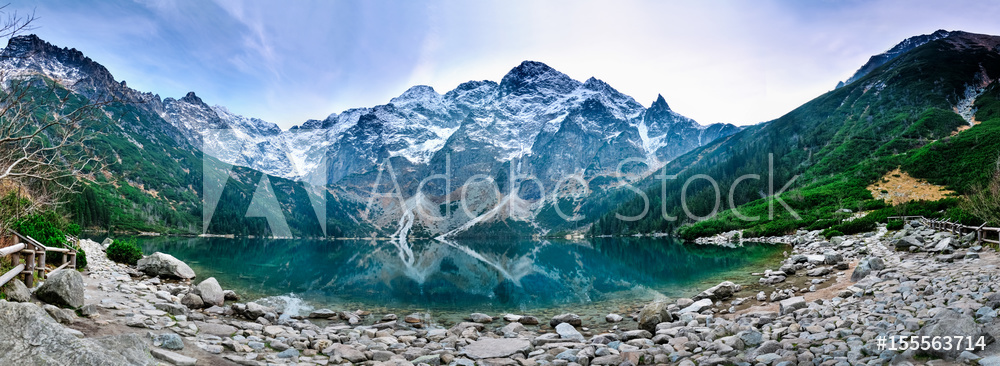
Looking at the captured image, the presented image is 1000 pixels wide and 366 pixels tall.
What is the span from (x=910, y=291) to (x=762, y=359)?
22.2 ft

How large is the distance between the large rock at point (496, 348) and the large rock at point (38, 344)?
8.29m

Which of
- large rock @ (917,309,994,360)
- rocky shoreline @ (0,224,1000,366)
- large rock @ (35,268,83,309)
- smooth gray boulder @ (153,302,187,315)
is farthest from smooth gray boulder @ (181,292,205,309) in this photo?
large rock @ (917,309,994,360)

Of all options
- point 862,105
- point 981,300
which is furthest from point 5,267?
point 862,105

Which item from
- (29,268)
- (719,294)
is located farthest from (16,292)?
(719,294)

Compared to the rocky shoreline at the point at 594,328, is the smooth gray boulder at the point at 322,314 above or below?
below

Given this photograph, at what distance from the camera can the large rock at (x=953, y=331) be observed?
710cm

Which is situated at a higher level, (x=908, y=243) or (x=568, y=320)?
(x=908, y=243)

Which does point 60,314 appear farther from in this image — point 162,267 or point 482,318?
point 162,267

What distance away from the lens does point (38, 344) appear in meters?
5.95

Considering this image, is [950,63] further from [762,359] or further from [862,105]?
[762,359]

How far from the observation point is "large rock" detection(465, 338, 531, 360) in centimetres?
1237

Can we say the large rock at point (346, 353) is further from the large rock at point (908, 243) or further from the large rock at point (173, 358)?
the large rock at point (908, 243)

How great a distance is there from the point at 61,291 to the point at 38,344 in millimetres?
7623

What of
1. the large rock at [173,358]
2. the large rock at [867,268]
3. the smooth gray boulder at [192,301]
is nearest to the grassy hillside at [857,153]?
the large rock at [867,268]
